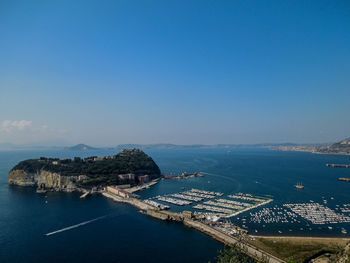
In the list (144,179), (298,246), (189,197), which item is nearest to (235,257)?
(298,246)

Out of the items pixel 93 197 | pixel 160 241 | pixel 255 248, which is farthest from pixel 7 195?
pixel 255 248

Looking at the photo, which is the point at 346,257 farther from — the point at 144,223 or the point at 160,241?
the point at 144,223

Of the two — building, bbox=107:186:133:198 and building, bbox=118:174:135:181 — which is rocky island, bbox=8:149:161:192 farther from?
building, bbox=107:186:133:198

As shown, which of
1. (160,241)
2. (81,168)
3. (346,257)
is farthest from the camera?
(81,168)

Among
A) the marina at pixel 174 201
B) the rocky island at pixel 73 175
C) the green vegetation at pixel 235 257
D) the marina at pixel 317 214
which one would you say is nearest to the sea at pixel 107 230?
the marina at pixel 317 214

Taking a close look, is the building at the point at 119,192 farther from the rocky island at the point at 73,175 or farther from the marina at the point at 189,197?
the marina at the point at 189,197

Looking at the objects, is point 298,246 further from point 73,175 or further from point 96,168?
point 96,168
